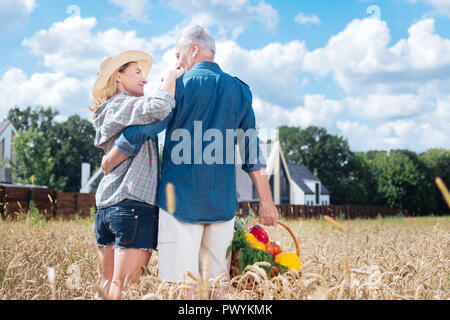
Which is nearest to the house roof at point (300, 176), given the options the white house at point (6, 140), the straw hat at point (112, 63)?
the white house at point (6, 140)

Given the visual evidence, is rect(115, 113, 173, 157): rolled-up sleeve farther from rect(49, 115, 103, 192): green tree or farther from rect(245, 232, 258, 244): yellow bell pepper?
rect(49, 115, 103, 192): green tree

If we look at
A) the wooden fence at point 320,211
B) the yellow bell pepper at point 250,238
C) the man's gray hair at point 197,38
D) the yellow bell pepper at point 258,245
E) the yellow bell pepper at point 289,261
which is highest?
the man's gray hair at point 197,38

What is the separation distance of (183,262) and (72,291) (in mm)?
1411

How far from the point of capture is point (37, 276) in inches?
153

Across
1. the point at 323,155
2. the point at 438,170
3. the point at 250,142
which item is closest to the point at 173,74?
the point at 250,142

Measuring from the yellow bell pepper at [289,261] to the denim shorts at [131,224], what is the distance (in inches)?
33.1

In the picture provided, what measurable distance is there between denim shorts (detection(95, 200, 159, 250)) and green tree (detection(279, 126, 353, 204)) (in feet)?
178

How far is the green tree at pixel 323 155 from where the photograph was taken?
187 feet

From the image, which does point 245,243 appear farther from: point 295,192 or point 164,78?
point 295,192

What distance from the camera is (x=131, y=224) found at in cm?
247

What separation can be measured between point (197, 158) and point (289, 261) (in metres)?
0.91

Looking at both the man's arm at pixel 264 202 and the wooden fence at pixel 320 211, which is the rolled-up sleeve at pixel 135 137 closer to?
the man's arm at pixel 264 202

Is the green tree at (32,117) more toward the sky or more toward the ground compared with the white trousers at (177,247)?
more toward the sky

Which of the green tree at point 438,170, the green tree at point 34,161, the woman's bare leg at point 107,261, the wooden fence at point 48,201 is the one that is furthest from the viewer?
the green tree at point 438,170
